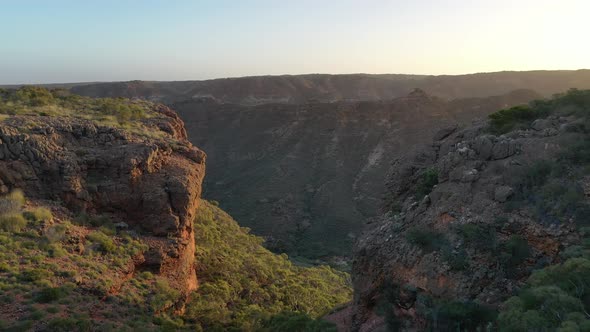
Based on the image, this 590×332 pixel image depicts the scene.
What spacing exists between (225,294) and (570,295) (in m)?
14.2

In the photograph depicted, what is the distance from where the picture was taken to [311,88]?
112875 millimetres

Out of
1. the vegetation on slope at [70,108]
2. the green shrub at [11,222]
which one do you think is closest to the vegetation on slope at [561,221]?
the green shrub at [11,222]

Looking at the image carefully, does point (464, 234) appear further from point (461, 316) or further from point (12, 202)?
point (12, 202)

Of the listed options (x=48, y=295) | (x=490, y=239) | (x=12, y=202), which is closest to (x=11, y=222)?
(x=12, y=202)

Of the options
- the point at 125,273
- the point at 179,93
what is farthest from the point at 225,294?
the point at 179,93

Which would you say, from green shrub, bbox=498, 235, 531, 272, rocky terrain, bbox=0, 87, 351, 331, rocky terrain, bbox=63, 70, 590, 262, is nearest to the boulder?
green shrub, bbox=498, 235, 531, 272

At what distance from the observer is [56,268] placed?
1438cm

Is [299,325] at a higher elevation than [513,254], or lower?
lower

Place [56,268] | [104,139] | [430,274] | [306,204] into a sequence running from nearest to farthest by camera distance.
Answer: [430,274] < [56,268] < [104,139] < [306,204]

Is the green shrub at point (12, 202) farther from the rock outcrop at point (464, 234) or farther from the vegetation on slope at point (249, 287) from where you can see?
the rock outcrop at point (464, 234)

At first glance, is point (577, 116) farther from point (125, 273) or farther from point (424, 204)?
point (125, 273)

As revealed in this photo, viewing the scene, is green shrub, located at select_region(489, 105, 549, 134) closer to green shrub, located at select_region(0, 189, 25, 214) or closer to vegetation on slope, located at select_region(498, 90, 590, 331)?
vegetation on slope, located at select_region(498, 90, 590, 331)

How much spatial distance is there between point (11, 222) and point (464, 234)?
13709mm

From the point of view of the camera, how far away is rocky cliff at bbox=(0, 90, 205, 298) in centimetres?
1662
